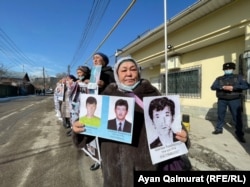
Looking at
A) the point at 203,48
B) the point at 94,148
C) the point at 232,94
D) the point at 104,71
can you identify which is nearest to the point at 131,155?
the point at 94,148

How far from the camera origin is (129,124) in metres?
1.73

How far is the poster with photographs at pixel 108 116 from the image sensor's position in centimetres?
174

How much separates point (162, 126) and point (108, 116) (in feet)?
1.37

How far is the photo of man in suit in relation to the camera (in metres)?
1.74

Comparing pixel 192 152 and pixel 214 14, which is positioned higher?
pixel 214 14

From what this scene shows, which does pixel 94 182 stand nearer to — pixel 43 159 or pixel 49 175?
pixel 49 175

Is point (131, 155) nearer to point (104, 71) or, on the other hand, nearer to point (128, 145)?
point (128, 145)

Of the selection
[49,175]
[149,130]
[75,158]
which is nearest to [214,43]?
[75,158]

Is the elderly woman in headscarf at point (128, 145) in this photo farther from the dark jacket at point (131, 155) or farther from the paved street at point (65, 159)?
the paved street at point (65, 159)

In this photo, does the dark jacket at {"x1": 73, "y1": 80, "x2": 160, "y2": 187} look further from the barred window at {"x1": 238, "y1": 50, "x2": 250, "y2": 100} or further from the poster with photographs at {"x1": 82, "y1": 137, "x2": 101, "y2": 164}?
the barred window at {"x1": 238, "y1": 50, "x2": 250, "y2": 100}

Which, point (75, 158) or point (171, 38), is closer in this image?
point (75, 158)

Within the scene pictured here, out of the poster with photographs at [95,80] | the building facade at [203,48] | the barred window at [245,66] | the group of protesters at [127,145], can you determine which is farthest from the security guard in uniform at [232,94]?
the group of protesters at [127,145]

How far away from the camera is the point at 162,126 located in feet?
5.85

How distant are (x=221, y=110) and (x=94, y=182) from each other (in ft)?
12.4
